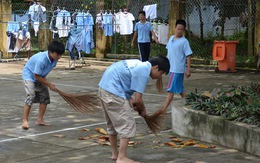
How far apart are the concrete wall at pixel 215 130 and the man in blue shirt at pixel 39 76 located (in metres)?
1.85

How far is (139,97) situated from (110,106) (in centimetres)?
39

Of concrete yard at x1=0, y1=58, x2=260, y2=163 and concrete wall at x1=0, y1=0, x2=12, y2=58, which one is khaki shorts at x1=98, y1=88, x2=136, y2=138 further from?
concrete wall at x1=0, y1=0, x2=12, y2=58

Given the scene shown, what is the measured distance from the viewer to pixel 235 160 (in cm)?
679

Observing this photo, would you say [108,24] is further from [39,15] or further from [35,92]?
[35,92]

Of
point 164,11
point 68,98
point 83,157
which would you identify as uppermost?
point 164,11

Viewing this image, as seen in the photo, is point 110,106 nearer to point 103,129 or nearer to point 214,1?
point 103,129

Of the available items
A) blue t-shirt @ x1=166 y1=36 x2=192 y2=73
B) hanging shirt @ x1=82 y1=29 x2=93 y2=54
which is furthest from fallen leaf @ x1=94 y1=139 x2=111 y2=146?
hanging shirt @ x1=82 y1=29 x2=93 y2=54

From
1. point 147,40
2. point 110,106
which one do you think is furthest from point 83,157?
point 147,40

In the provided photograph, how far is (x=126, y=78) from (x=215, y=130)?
173cm

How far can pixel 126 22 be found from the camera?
19844mm

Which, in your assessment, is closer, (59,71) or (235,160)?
(235,160)

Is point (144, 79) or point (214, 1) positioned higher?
point (214, 1)

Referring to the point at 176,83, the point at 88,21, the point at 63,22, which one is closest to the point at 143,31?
the point at 88,21

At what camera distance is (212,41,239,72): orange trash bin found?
17.3 meters
